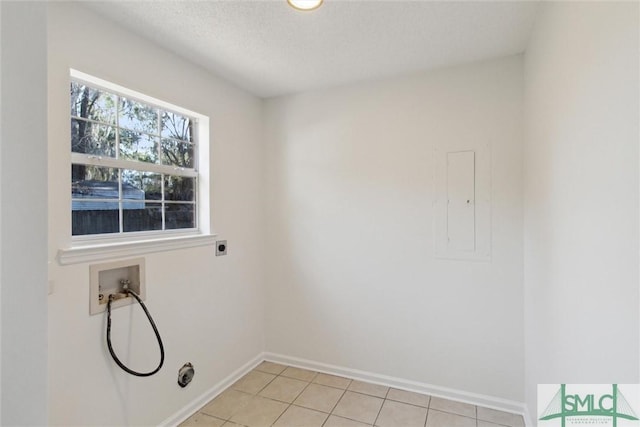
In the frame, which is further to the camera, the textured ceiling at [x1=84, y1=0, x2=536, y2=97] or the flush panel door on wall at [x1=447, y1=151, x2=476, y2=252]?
the flush panel door on wall at [x1=447, y1=151, x2=476, y2=252]

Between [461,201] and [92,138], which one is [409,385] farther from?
[92,138]

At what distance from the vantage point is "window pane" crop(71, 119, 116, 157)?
1707mm

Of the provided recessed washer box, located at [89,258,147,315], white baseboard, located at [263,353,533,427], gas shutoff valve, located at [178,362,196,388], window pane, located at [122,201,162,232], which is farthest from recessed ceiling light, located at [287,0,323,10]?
white baseboard, located at [263,353,533,427]

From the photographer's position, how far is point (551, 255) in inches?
60.8

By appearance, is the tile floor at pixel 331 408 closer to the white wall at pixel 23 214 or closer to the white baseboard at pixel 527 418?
the white baseboard at pixel 527 418

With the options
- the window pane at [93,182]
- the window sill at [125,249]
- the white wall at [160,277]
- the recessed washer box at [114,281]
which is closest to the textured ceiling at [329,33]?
the white wall at [160,277]

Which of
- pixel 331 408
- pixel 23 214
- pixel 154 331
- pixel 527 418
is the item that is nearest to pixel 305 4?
pixel 23 214

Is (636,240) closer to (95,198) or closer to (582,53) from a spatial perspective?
(582,53)

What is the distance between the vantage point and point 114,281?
6.04ft

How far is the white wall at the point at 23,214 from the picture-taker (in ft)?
1.56

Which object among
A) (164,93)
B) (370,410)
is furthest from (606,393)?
(164,93)

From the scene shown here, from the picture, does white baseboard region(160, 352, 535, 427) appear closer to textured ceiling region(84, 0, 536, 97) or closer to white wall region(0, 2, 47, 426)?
white wall region(0, 2, 47, 426)

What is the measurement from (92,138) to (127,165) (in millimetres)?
226

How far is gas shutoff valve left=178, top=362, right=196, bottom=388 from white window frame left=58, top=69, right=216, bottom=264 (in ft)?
2.78
